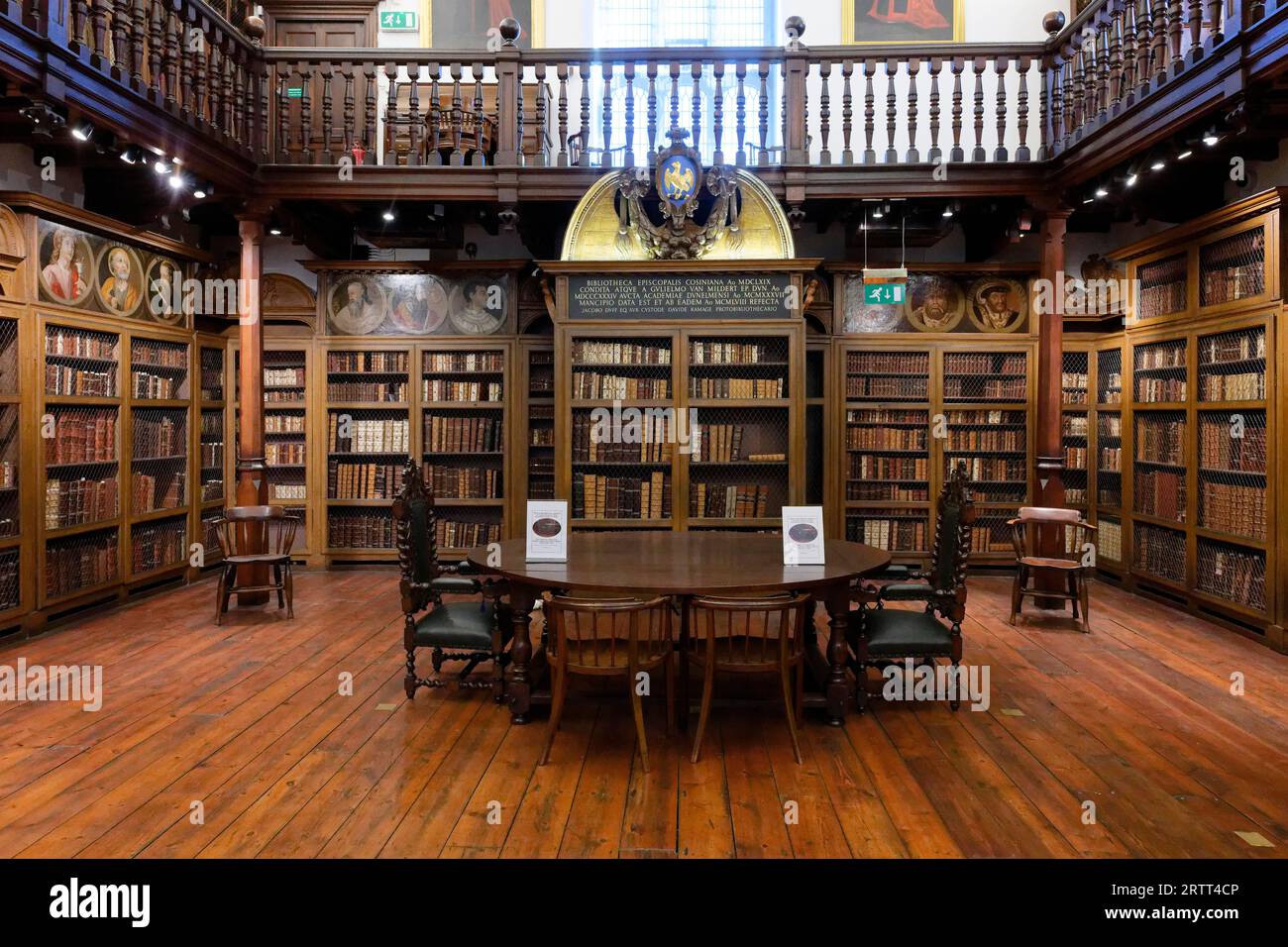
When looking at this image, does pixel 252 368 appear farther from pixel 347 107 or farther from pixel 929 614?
pixel 929 614

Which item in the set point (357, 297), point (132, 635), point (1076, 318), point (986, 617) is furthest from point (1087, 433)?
point (132, 635)

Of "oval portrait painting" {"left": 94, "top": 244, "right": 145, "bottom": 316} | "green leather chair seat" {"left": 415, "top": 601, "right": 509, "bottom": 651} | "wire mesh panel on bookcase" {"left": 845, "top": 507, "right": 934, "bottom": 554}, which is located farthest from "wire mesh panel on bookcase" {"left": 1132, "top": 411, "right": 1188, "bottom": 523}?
"oval portrait painting" {"left": 94, "top": 244, "right": 145, "bottom": 316}

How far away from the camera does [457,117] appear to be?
6926 millimetres

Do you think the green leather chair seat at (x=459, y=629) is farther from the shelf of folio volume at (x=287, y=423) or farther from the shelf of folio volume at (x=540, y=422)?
the shelf of folio volume at (x=287, y=423)

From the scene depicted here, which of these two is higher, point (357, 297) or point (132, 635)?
point (357, 297)

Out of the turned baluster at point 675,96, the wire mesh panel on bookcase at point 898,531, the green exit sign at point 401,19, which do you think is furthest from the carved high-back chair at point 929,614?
the green exit sign at point 401,19

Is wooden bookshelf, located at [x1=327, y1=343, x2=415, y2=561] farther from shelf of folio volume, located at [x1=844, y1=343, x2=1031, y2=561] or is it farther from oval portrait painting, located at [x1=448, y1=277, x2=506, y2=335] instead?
shelf of folio volume, located at [x1=844, y1=343, x2=1031, y2=561]

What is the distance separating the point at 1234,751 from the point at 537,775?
3.14m

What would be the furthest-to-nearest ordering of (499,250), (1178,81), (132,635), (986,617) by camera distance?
(499,250), (986,617), (132,635), (1178,81)

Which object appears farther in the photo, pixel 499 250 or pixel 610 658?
pixel 499 250

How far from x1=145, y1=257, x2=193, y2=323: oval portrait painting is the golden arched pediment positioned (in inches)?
143

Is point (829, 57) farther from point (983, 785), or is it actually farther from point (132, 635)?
point (132, 635)

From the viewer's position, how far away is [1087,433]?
7984mm

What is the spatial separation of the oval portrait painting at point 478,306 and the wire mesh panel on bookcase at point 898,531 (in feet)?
13.4
